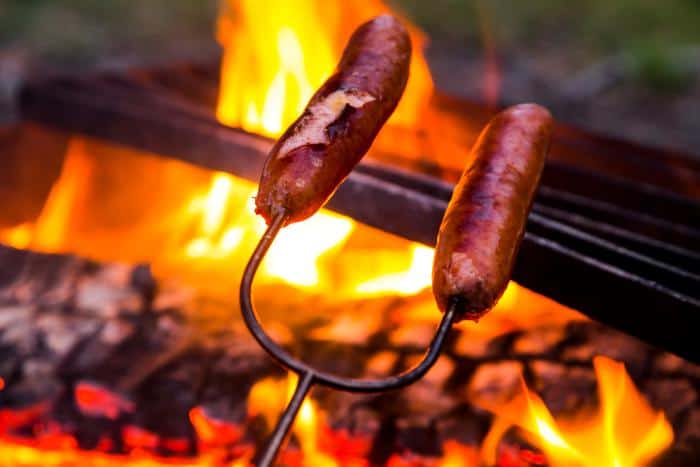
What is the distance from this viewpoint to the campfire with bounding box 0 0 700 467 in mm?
2209

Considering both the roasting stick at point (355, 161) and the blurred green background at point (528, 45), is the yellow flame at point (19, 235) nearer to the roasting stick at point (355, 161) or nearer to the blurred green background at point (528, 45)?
the roasting stick at point (355, 161)

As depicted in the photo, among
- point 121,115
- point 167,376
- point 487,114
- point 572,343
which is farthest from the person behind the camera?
point 487,114

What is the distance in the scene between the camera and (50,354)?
Answer: 7.91 ft

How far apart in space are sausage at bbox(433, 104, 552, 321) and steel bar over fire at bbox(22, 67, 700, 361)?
0.87 feet

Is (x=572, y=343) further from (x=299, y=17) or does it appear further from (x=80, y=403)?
(x=299, y=17)

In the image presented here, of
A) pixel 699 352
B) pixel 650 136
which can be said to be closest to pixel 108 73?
pixel 699 352

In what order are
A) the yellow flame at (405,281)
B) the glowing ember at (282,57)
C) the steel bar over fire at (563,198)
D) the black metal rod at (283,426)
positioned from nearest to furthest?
the black metal rod at (283,426) → the steel bar over fire at (563,198) → the yellow flame at (405,281) → the glowing ember at (282,57)

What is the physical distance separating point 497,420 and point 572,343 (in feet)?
1.65

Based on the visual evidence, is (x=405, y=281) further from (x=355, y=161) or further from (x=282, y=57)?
Result: (x=282, y=57)

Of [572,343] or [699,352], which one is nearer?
[699,352]

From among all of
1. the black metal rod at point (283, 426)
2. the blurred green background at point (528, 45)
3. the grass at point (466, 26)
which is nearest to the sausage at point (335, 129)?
the black metal rod at point (283, 426)

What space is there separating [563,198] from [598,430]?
35.0 inches

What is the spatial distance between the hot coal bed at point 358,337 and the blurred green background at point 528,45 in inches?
124

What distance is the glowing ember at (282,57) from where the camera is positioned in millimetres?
3506
